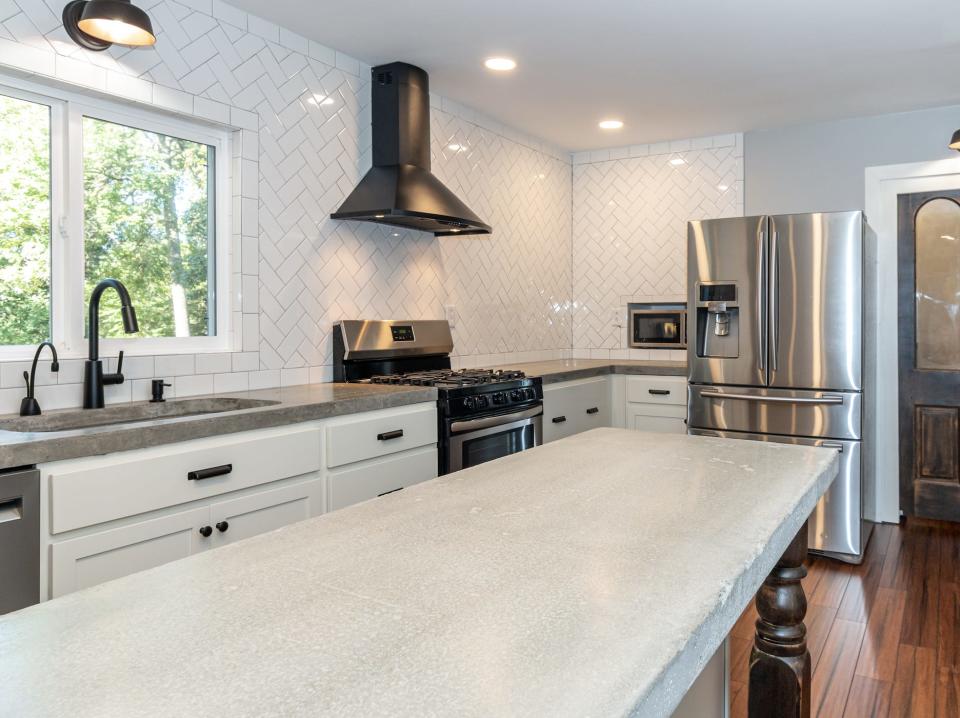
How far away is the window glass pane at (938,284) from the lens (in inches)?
168

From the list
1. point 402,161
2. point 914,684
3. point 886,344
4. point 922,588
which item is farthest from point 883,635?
point 402,161

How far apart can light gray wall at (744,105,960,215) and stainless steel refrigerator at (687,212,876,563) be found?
0.79 m

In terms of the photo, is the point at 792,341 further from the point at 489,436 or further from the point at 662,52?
the point at 489,436

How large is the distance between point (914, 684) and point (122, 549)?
7.98 ft

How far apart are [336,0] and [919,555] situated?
375 centimetres

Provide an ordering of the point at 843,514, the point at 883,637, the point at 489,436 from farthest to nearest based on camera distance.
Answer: the point at 843,514
the point at 489,436
the point at 883,637

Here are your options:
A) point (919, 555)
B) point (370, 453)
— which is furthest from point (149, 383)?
point (919, 555)

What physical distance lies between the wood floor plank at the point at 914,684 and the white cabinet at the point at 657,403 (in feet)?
6.21

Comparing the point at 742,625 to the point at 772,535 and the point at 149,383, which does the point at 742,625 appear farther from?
the point at 149,383

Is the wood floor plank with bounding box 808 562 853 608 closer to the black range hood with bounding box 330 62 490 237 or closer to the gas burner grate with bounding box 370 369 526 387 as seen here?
the gas burner grate with bounding box 370 369 526 387

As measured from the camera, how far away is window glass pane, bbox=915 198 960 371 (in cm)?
426

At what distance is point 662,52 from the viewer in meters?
3.34

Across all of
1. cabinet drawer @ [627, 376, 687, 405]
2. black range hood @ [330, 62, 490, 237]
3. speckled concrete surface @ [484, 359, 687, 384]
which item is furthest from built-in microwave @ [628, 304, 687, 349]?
black range hood @ [330, 62, 490, 237]

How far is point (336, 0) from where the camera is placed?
9.15 feet
